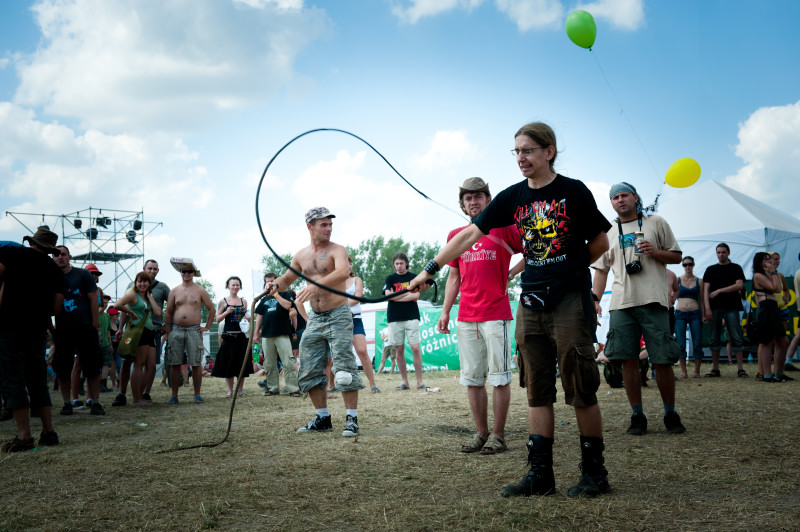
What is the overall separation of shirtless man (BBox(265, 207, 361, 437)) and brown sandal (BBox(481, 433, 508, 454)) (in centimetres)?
158

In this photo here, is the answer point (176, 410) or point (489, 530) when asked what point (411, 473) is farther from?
point (176, 410)

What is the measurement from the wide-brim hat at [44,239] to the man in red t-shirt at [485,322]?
379cm

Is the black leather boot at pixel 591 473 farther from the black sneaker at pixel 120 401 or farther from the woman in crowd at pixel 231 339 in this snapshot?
the black sneaker at pixel 120 401

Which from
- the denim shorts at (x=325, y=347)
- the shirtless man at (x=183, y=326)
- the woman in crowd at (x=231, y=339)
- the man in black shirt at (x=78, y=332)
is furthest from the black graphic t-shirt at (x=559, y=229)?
the woman in crowd at (x=231, y=339)

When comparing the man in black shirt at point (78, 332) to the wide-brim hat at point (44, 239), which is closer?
the wide-brim hat at point (44, 239)

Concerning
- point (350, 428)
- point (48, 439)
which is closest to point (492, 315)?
point (350, 428)

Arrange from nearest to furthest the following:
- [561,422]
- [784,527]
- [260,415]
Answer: [784,527]
[561,422]
[260,415]

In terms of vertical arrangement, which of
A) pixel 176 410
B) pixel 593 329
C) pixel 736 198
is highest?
pixel 736 198

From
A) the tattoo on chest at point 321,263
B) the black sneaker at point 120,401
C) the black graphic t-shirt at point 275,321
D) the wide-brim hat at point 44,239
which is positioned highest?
the wide-brim hat at point 44,239

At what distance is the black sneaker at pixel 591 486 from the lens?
10.1 feet

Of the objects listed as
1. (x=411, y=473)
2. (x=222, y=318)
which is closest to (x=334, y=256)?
(x=411, y=473)

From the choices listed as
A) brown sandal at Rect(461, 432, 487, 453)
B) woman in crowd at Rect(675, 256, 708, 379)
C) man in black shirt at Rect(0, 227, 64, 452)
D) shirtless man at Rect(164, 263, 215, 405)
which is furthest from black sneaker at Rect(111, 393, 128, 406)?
woman in crowd at Rect(675, 256, 708, 379)

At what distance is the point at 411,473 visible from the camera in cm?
380

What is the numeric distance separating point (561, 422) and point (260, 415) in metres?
3.58
